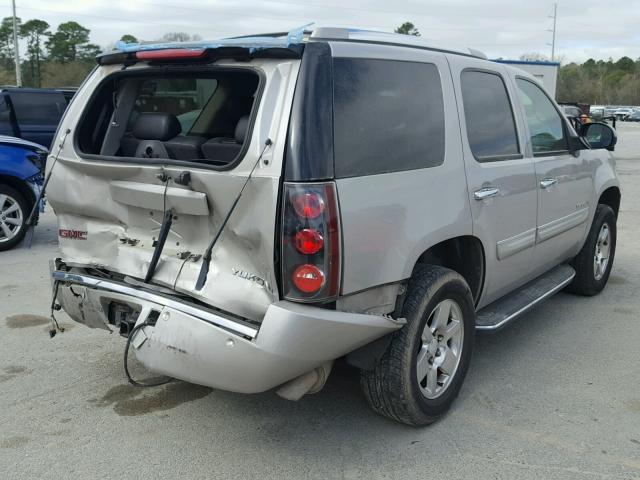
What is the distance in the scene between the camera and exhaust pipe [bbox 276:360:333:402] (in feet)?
10.0

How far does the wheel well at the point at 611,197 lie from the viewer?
19.6ft

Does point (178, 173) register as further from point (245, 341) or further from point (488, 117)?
point (488, 117)

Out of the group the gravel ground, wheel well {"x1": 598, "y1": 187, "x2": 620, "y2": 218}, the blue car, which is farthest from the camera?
the blue car

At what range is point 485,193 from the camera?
3783mm

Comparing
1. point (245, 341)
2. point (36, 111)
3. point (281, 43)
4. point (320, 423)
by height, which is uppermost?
point (281, 43)

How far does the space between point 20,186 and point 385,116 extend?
5863 millimetres

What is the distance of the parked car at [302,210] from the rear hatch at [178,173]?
0.4 inches

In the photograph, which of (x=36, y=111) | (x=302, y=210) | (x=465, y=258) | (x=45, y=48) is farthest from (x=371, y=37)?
(x=45, y=48)

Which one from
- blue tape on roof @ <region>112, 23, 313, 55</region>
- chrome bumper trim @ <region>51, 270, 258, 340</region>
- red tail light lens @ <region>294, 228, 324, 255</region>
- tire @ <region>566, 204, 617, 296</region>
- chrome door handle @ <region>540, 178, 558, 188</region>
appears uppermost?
blue tape on roof @ <region>112, 23, 313, 55</region>

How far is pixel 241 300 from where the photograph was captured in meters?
3.03

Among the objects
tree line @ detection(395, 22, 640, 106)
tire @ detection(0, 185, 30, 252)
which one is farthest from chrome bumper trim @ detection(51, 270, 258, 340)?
tree line @ detection(395, 22, 640, 106)

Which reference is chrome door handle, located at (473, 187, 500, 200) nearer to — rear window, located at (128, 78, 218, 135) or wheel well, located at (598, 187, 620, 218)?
rear window, located at (128, 78, 218, 135)

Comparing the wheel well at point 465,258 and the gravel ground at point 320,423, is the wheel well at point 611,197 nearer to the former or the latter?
the gravel ground at point 320,423

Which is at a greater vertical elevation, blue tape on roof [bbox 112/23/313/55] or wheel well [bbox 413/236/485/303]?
blue tape on roof [bbox 112/23/313/55]
